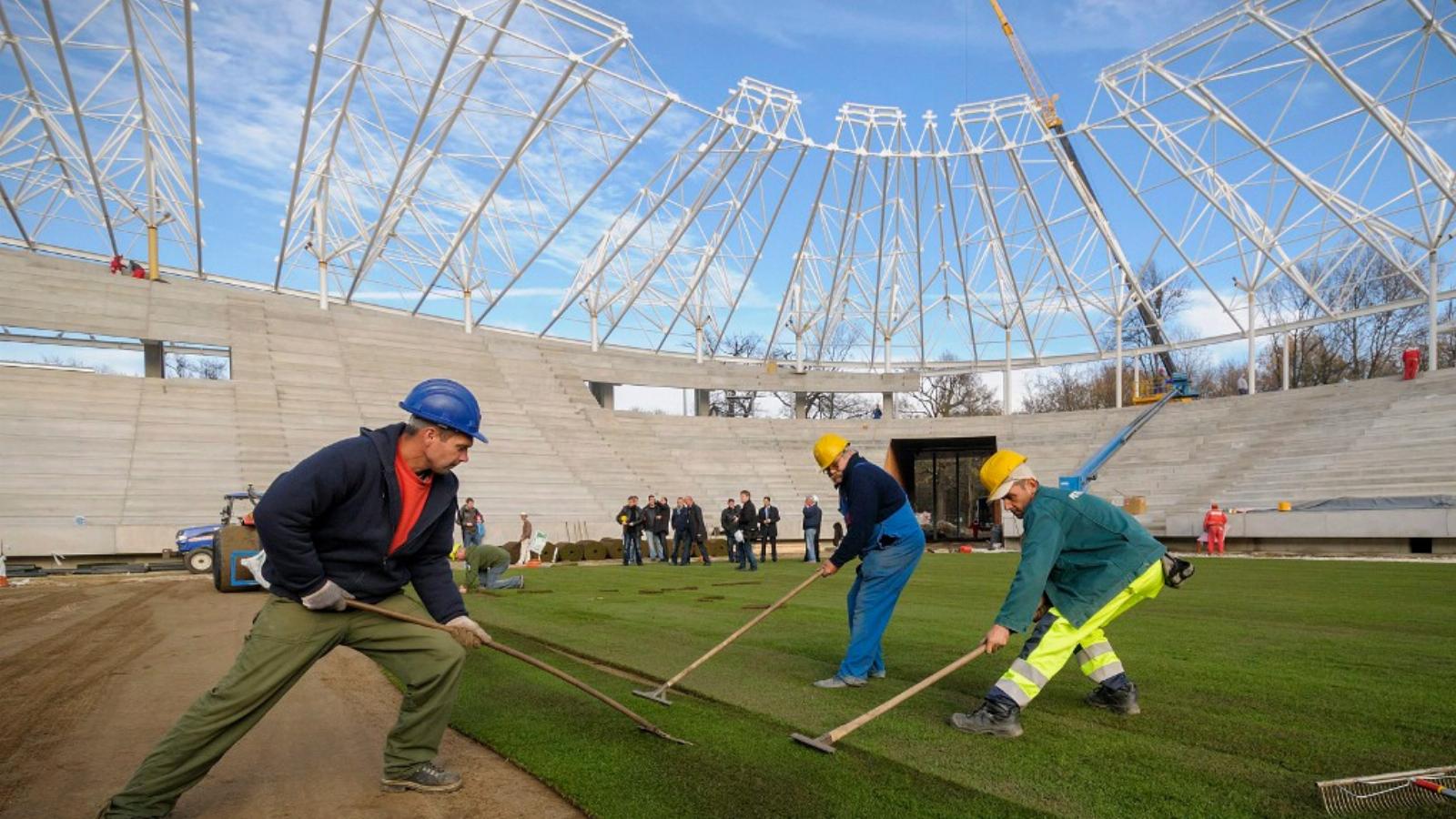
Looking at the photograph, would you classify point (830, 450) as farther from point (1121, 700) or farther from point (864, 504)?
point (1121, 700)

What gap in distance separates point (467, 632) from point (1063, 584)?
10.9 feet

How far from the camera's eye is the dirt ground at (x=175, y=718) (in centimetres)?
404

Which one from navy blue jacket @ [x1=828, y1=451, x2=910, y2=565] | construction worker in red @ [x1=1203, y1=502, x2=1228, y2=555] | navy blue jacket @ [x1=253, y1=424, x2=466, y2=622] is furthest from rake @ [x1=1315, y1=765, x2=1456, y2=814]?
construction worker in red @ [x1=1203, y1=502, x2=1228, y2=555]

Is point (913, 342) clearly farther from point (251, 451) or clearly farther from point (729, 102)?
point (251, 451)

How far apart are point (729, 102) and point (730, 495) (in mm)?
15960

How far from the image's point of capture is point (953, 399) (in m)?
64.1

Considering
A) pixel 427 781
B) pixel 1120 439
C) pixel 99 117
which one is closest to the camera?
pixel 427 781

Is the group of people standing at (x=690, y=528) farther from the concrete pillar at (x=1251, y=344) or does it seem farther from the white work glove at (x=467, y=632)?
the concrete pillar at (x=1251, y=344)

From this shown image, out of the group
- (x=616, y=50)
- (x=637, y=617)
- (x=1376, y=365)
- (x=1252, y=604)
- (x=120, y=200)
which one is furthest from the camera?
(x=1376, y=365)

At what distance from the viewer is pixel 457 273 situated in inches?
1526

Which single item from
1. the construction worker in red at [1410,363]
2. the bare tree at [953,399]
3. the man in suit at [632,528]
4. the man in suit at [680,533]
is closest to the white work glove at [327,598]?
the man in suit at [632,528]

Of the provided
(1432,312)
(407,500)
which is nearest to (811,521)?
(407,500)

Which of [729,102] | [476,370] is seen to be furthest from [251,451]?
[729,102]

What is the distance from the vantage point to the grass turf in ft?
12.5
